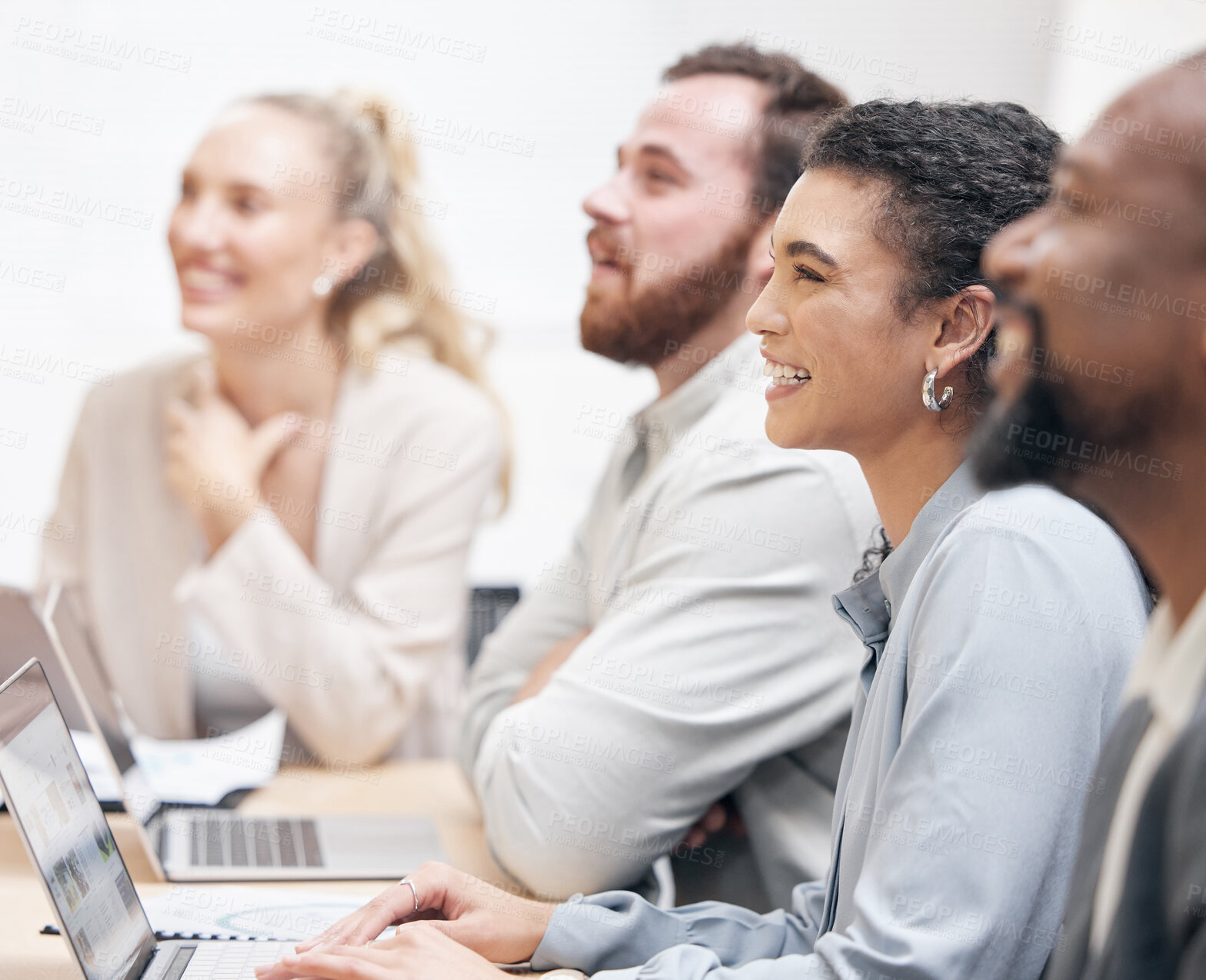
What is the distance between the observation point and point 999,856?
2.37 ft

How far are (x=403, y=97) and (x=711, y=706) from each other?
6.91 ft

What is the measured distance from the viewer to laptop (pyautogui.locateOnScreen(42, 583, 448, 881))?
1.19 m

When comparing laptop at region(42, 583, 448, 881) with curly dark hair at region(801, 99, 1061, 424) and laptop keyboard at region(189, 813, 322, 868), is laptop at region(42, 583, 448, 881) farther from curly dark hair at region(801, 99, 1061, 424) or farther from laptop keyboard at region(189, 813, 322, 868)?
curly dark hair at region(801, 99, 1061, 424)

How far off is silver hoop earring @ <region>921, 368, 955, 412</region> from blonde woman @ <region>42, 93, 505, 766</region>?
116 cm

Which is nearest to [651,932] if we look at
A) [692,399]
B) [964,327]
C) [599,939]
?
[599,939]

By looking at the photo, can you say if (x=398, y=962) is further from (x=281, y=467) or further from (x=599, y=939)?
(x=281, y=467)

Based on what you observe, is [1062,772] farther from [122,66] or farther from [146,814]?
[122,66]

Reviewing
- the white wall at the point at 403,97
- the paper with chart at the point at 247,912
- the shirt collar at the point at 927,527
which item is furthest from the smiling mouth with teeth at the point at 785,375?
the white wall at the point at 403,97

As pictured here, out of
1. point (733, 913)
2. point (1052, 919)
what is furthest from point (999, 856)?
point (733, 913)

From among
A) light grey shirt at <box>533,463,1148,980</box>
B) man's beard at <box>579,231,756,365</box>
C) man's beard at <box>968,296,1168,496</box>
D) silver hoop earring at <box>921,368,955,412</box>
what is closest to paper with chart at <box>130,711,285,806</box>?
man's beard at <box>579,231,756,365</box>

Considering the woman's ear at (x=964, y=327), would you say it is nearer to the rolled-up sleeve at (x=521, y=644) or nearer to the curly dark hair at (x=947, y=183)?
the curly dark hair at (x=947, y=183)

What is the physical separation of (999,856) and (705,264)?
3.34 feet

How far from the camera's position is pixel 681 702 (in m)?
1.14

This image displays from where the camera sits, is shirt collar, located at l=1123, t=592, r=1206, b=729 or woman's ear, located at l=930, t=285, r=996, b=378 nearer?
shirt collar, located at l=1123, t=592, r=1206, b=729
